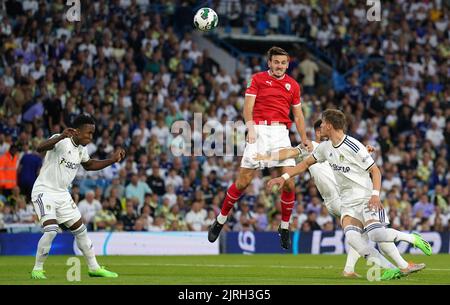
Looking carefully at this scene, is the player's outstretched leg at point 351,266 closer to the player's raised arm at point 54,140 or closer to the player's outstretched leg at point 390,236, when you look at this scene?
the player's outstretched leg at point 390,236

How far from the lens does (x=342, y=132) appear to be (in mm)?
15234

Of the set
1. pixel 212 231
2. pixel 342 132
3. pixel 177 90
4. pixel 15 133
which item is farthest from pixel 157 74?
pixel 342 132

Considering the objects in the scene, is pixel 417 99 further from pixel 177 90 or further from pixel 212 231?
pixel 212 231

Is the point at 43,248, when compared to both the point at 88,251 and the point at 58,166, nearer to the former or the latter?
the point at 88,251

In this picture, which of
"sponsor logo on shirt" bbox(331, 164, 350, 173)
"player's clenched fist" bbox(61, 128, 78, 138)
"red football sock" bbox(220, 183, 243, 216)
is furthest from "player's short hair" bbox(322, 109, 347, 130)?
"player's clenched fist" bbox(61, 128, 78, 138)

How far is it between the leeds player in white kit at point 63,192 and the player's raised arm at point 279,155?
2246 millimetres

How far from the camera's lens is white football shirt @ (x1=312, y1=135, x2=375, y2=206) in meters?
15.1

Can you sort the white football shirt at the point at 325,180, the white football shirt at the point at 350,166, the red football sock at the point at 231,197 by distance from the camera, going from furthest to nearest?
1. the red football sock at the point at 231,197
2. the white football shirt at the point at 325,180
3. the white football shirt at the point at 350,166

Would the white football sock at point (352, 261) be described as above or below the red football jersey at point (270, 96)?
below

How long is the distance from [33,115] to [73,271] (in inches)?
433

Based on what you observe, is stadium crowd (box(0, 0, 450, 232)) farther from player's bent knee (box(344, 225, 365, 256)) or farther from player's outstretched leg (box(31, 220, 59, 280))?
player's bent knee (box(344, 225, 365, 256))

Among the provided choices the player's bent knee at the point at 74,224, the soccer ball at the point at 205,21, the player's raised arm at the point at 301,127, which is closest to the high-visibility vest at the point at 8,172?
the soccer ball at the point at 205,21

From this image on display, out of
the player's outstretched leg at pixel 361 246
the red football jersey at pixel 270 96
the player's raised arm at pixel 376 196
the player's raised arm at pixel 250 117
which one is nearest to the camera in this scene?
the player's raised arm at pixel 376 196

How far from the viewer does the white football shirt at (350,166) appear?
15070mm
